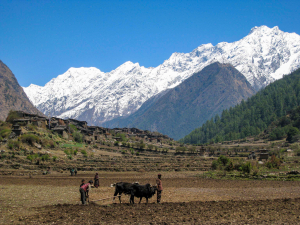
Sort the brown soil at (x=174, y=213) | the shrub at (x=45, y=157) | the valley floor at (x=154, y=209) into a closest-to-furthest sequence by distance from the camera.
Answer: the brown soil at (x=174, y=213), the valley floor at (x=154, y=209), the shrub at (x=45, y=157)

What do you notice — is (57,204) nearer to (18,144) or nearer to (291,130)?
(18,144)

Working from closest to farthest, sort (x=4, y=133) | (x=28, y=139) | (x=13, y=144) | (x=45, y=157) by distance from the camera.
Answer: (x=45, y=157) → (x=13, y=144) → (x=28, y=139) → (x=4, y=133)

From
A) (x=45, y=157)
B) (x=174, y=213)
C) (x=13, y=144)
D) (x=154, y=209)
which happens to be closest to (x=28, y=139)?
(x=13, y=144)

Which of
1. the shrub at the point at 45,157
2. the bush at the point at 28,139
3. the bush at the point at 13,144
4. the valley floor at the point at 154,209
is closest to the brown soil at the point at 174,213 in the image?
the valley floor at the point at 154,209

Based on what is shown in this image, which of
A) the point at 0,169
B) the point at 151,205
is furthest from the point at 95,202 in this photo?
the point at 0,169

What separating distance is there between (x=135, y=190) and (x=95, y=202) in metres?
3.24

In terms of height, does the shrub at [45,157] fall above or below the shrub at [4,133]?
below

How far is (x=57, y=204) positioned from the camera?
77.6 ft

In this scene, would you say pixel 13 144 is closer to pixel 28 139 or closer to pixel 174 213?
pixel 28 139

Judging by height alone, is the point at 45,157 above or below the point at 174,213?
above

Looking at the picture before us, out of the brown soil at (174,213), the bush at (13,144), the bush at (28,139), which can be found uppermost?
the bush at (28,139)

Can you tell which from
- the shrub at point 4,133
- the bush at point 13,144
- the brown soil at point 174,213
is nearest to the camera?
the brown soil at point 174,213

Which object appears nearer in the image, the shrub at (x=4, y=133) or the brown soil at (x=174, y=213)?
the brown soil at (x=174, y=213)

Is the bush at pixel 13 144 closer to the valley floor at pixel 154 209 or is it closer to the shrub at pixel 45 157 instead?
the shrub at pixel 45 157
